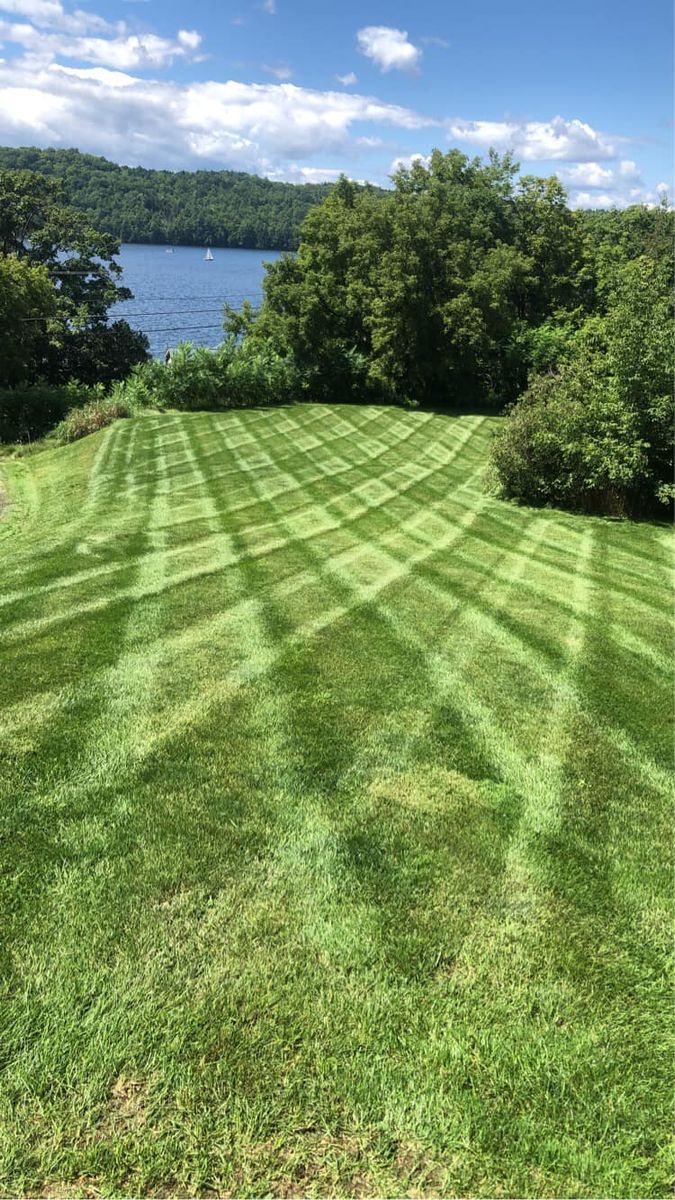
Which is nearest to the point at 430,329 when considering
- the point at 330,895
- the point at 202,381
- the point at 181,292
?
the point at 202,381

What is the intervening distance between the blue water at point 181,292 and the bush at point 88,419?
15862 millimetres

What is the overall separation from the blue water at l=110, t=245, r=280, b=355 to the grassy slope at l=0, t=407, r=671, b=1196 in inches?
1432

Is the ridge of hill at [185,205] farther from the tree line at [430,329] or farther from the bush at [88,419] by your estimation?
the bush at [88,419]

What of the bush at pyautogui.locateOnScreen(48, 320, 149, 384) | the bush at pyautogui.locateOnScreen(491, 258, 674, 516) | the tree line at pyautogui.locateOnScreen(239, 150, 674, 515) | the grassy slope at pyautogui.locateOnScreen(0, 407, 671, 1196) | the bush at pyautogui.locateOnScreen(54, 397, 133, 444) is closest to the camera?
the grassy slope at pyautogui.locateOnScreen(0, 407, 671, 1196)

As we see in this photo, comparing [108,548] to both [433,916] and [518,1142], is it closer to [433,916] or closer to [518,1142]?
[433,916]

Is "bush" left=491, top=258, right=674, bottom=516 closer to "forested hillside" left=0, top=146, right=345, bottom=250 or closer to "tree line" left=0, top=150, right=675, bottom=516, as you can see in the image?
"tree line" left=0, top=150, right=675, bottom=516

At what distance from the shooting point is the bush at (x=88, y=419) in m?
25.5

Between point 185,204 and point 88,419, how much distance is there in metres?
146

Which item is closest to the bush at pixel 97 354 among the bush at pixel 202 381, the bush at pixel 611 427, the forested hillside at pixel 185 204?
the bush at pixel 202 381

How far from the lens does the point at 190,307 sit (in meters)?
79.2

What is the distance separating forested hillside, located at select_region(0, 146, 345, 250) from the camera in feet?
393

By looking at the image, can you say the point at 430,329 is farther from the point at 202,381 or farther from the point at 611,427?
the point at 611,427

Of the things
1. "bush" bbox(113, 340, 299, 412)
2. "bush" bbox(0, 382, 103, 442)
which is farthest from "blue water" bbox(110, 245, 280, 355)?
"bush" bbox(0, 382, 103, 442)

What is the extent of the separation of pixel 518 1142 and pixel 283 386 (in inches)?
1298
